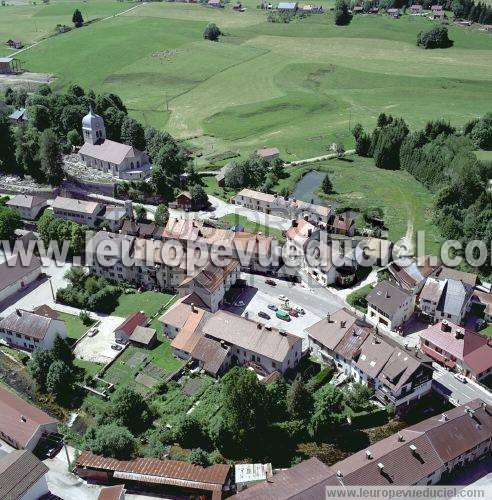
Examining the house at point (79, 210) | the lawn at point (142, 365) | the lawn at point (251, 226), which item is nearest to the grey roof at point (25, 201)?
the house at point (79, 210)

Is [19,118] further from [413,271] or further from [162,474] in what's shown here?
[162,474]

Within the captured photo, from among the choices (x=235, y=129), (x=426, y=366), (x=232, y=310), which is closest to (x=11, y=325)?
(x=232, y=310)

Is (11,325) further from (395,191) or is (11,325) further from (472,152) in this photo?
(472,152)

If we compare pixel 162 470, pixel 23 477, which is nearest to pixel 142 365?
pixel 162 470

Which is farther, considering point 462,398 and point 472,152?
point 472,152

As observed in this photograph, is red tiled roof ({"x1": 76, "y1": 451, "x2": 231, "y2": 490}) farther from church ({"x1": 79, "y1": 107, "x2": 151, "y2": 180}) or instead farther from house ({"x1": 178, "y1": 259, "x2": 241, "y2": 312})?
church ({"x1": 79, "y1": 107, "x2": 151, "y2": 180})

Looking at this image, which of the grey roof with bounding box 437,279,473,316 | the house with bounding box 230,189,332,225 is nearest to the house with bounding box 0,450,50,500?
the grey roof with bounding box 437,279,473,316

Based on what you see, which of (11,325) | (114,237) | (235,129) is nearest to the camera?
(11,325)
